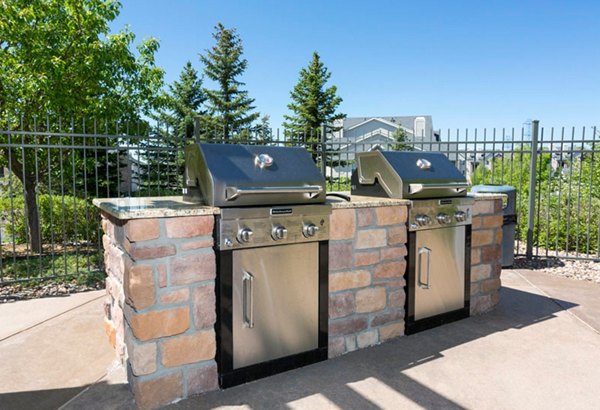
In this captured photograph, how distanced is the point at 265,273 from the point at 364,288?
89 centimetres

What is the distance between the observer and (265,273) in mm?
2576

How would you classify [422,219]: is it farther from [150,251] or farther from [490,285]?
[150,251]

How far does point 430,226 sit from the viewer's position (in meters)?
3.37

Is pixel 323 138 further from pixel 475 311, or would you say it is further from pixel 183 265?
pixel 183 265

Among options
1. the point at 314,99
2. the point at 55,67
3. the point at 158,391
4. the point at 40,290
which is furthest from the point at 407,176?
the point at 314,99

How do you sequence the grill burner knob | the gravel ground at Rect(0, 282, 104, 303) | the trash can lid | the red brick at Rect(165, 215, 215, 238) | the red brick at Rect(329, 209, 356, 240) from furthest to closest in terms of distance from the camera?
1. the trash can lid
2. the gravel ground at Rect(0, 282, 104, 303)
3. the grill burner knob
4. the red brick at Rect(329, 209, 356, 240)
5. the red brick at Rect(165, 215, 215, 238)

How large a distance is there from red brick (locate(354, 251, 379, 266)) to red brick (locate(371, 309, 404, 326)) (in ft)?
1.38

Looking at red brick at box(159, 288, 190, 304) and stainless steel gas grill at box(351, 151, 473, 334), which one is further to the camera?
stainless steel gas grill at box(351, 151, 473, 334)

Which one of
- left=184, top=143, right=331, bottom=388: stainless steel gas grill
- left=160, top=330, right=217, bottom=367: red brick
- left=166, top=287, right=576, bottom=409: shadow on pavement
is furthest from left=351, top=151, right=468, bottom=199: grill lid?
left=160, top=330, right=217, bottom=367: red brick

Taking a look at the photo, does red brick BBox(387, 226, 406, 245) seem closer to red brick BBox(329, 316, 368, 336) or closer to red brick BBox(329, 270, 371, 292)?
red brick BBox(329, 270, 371, 292)

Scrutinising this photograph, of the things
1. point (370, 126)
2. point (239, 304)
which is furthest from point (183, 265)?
point (370, 126)

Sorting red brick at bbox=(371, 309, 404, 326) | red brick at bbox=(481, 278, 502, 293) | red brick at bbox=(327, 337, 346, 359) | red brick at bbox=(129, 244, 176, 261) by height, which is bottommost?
red brick at bbox=(327, 337, 346, 359)

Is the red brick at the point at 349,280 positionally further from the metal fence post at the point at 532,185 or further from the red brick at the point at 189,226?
the metal fence post at the point at 532,185

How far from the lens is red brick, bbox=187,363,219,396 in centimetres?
245
